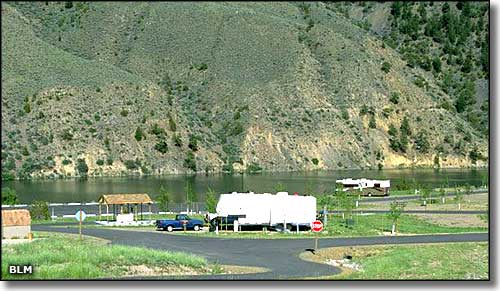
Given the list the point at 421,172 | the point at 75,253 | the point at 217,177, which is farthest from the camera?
the point at 421,172

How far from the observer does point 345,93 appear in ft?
623

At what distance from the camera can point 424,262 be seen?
46438 mm

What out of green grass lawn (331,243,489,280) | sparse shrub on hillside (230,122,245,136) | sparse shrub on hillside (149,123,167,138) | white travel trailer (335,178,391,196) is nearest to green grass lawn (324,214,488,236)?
green grass lawn (331,243,489,280)

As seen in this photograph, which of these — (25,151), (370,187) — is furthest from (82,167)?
(370,187)

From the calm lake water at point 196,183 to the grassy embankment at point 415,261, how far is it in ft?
162

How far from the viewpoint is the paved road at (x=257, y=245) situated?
Answer: 43.6m

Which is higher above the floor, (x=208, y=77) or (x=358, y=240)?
(x=208, y=77)

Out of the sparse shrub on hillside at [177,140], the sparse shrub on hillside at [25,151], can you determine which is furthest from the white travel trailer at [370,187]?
the sparse shrub on hillside at [177,140]

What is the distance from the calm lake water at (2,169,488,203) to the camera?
352 ft

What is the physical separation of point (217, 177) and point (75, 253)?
104m

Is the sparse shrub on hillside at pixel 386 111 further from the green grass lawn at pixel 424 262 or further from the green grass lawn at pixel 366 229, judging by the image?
the green grass lawn at pixel 424 262

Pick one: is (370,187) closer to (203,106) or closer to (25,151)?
(25,151)

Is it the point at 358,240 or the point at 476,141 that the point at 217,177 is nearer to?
the point at 476,141

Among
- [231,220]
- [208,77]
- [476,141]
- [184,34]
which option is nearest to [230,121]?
[208,77]
